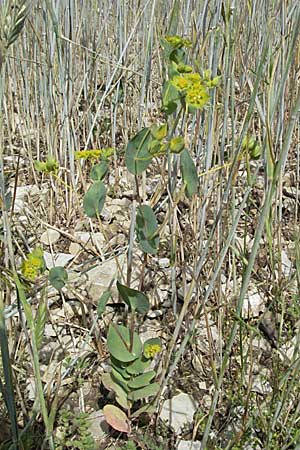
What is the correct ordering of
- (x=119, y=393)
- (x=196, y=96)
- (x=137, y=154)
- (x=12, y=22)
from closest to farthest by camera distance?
(x=12, y=22), (x=196, y=96), (x=137, y=154), (x=119, y=393)

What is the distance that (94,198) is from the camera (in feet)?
2.73

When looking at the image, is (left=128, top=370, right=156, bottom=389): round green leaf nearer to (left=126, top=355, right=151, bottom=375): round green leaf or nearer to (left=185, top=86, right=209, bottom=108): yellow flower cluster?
(left=126, top=355, right=151, bottom=375): round green leaf

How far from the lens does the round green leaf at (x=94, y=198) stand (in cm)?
82

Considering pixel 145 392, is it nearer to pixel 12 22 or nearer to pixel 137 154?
pixel 137 154

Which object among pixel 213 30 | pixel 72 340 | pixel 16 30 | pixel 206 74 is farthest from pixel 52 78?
pixel 16 30

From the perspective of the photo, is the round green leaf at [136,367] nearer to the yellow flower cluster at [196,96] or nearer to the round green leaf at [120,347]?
the round green leaf at [120,347]

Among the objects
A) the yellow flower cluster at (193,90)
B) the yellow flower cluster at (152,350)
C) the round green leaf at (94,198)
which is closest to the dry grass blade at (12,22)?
the yellow flower cluster at (193,90)

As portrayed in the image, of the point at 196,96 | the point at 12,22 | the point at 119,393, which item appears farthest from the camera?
the point at 119,393

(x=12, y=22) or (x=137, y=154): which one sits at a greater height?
(x=12, y=22)

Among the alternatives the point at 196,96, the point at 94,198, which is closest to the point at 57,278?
the point at 94,198

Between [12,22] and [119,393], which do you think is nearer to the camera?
[12,22]

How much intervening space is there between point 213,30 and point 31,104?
88 centimetres

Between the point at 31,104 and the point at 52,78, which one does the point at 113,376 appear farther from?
the point at 31,104

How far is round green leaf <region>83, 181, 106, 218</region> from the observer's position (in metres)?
0.82
